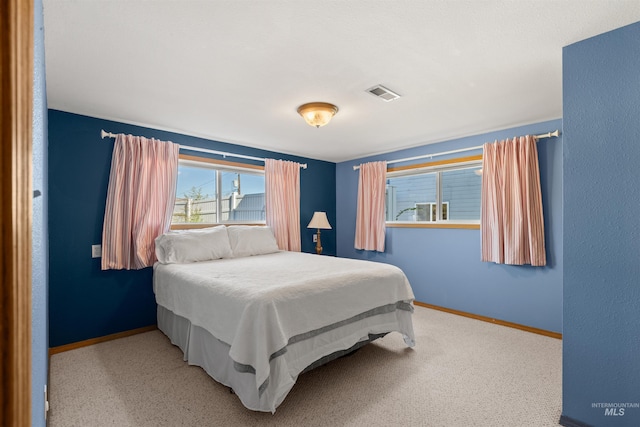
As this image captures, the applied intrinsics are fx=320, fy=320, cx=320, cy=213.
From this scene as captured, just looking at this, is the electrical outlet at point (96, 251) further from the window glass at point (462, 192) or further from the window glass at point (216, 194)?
the window glass at point (462, 192)

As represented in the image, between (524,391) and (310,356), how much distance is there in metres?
1.56

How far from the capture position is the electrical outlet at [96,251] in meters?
3.20

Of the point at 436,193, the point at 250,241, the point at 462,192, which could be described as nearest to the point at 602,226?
the point at 462,192

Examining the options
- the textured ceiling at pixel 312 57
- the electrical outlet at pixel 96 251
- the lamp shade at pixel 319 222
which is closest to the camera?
the textured ceiling at pixel 312 57

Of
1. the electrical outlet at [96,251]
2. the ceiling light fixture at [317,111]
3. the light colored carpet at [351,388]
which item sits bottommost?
the light colored carpet at [351,388]

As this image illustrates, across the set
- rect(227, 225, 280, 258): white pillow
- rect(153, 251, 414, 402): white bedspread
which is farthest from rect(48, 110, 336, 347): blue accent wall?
rect(227, 225, 280, 258): white pillow

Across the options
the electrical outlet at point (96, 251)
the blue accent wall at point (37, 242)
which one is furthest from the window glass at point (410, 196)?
the blue accent wall at point (37, 242)

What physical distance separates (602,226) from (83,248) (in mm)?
4154

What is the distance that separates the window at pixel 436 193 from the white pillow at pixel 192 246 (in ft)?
8.21

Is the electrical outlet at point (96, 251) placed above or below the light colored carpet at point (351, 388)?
above

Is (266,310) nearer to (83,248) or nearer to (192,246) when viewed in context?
(192,246)

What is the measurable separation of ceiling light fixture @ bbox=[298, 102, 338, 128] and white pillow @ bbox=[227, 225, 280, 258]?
5.69ft

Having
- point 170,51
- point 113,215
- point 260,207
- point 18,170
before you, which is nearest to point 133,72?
point 170,51

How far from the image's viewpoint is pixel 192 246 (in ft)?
11.2
